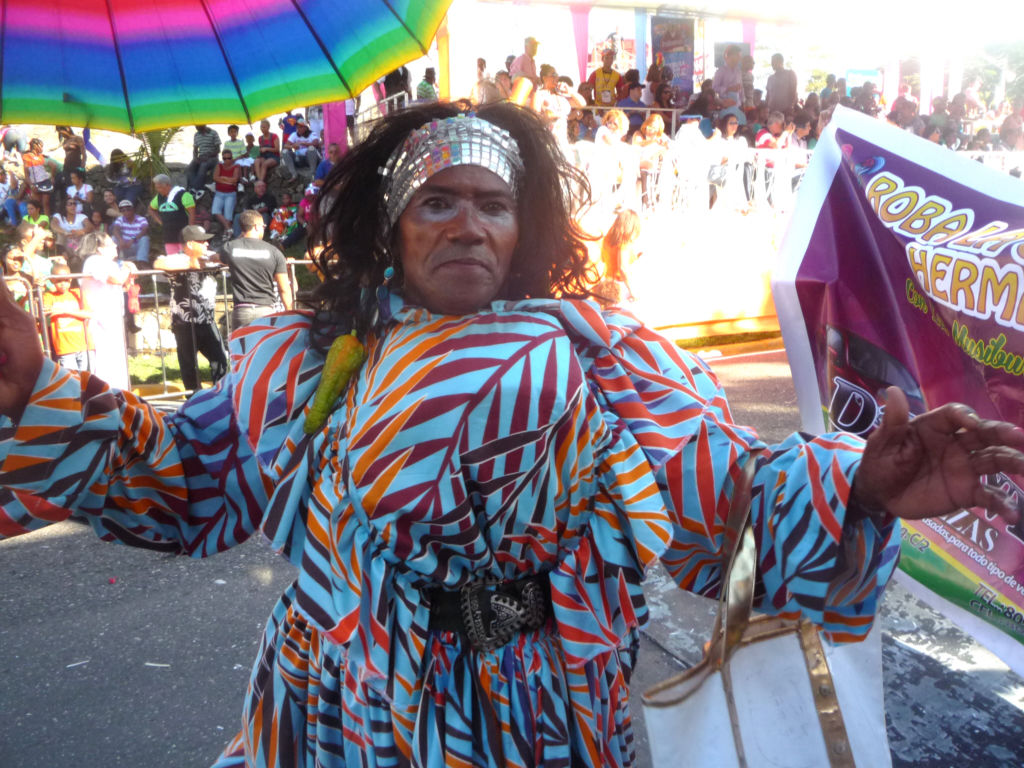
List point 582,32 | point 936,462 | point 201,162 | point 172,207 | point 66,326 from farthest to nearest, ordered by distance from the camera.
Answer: point 201,162 < point 582,32 < point 172,207 < point 66,326 < point 936,462

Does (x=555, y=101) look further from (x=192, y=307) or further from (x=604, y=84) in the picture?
(x=192, y=307)

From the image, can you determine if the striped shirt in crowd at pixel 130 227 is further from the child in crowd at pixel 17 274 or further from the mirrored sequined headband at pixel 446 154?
the mirrored sequined headband at pixel 446 154

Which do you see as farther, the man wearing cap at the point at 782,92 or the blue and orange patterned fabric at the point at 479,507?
the man wearing cap at the point at 782,92

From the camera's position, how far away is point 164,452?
1.77 meters

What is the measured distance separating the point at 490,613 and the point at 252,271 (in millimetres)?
6800

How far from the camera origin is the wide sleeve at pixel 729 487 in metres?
Answer: 1.58

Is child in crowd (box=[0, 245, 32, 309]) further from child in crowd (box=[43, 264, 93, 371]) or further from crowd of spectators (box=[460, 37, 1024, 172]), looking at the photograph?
crowd of spectators (box=[460, 37, 1024, 172])

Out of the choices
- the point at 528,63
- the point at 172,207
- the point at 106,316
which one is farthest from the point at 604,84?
the point at 106,316

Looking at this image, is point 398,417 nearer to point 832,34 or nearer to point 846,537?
point 846,537

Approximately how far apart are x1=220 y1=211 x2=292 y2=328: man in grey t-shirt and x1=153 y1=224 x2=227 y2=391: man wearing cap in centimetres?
31

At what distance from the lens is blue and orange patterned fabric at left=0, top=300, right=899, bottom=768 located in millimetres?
1579

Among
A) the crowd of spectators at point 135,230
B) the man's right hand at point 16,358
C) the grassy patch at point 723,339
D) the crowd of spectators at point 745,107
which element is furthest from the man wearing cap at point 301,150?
the man's right hand at point 16,358

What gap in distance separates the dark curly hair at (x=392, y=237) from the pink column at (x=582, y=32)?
41.9 feet

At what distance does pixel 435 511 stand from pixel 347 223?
81 centimetres
